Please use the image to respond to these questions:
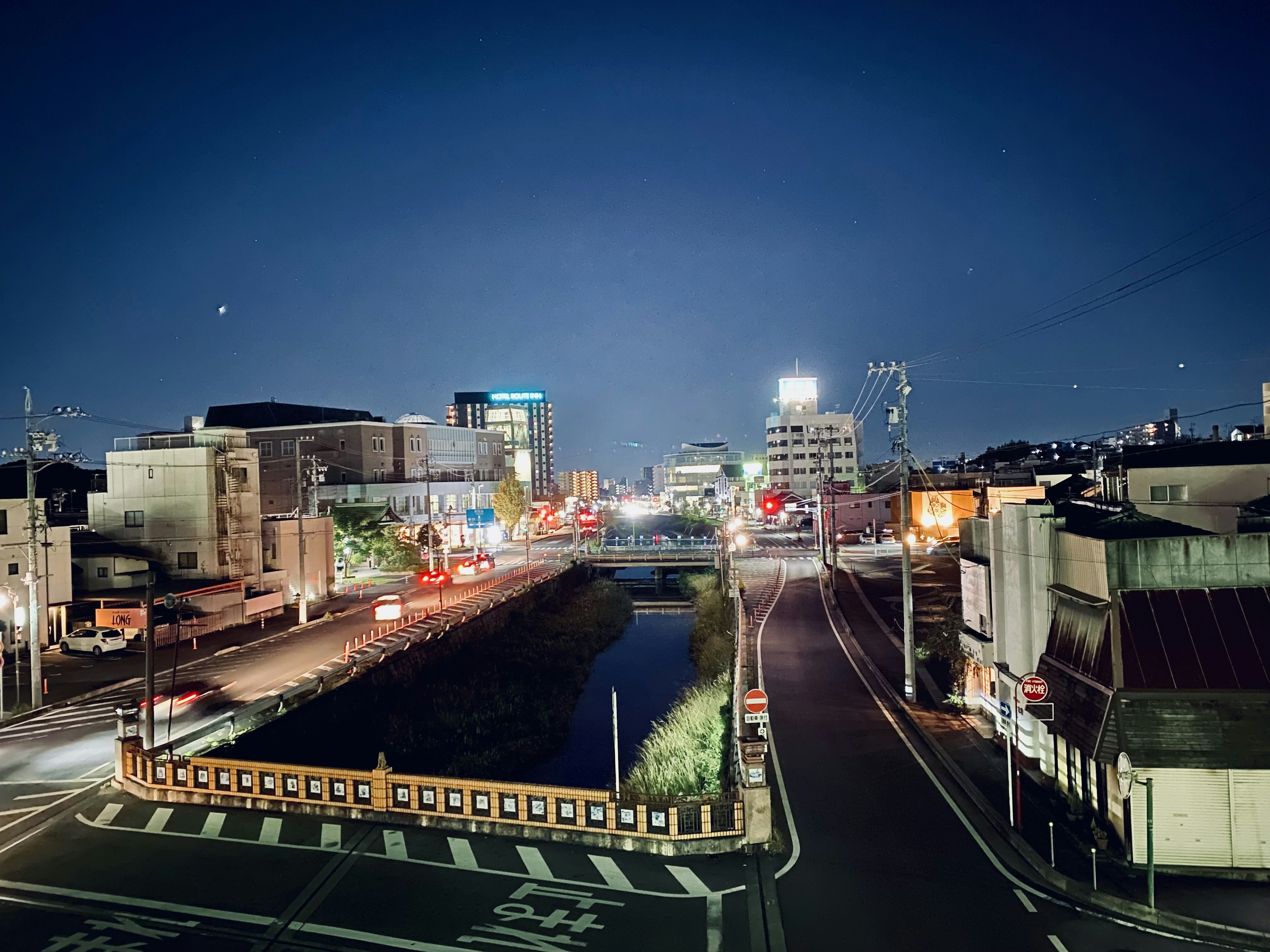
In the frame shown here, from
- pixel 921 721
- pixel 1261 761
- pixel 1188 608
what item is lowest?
pixel 921 721

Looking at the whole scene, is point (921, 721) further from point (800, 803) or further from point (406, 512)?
point (406, 512)

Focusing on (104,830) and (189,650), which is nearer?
(104,830)

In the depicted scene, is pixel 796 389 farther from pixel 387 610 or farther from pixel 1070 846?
pixel 1070 846

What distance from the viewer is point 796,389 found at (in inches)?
5428

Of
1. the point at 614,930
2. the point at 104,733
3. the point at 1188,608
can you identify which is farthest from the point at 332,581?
the point at 1188,608

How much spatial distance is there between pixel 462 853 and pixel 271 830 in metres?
4.00

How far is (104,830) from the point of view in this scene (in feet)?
49.0

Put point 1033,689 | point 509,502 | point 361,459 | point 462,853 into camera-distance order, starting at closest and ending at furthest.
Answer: point 462,853, point 1033,689, point 361,459, point 509,502

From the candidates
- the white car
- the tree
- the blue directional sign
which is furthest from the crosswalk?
the tree

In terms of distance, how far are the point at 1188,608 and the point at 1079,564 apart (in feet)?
7.05

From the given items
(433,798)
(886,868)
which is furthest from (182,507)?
(886,868)

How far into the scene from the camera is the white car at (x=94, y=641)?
32.0 m

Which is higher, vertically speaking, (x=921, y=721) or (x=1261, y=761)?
(x=1261, y=761)

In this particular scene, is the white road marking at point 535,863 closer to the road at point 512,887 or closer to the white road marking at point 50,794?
the road at point 512,887
